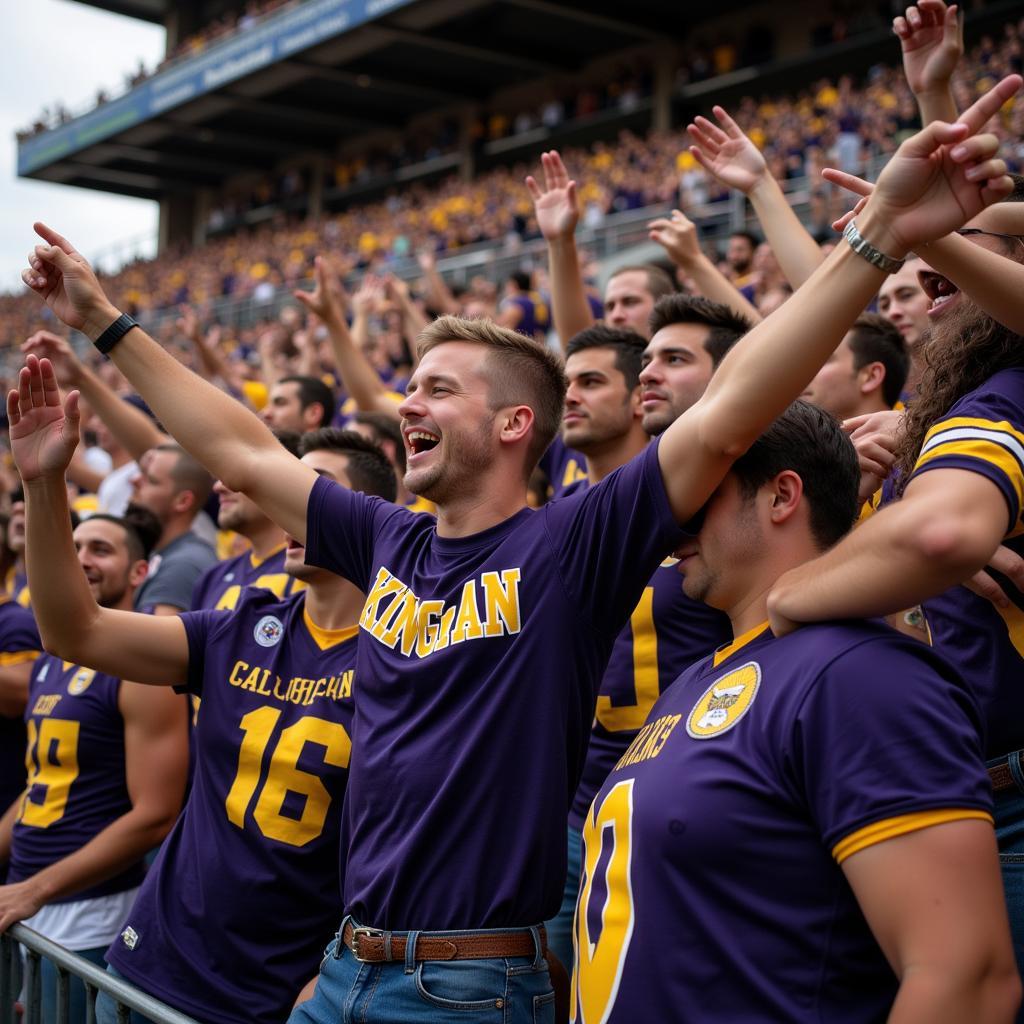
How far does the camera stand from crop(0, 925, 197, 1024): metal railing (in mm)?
2232

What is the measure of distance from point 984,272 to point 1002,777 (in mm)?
865

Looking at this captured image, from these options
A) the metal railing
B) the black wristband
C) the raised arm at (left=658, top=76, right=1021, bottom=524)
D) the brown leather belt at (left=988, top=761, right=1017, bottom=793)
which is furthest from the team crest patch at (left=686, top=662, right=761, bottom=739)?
the black wristband

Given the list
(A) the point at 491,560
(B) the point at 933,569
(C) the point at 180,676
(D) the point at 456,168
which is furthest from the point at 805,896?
(D) the point at 456,168

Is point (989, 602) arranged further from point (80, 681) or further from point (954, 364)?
point (80, 681)

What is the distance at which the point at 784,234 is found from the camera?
11.3 ft

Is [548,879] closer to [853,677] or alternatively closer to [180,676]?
[853,677]

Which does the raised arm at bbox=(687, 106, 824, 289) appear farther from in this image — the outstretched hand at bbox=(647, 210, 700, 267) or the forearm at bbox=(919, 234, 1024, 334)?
the forearm at bbox=(919, 234, 1024, 334)

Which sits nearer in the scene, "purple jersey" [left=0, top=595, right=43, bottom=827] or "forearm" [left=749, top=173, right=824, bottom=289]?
"forearm" [left=749, top=173, right=824, bottom=289]

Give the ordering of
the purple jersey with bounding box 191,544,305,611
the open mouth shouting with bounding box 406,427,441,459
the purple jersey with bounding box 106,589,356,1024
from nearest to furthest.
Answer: the open mouth shouting with bounding box 406,427,441,459 < the purple jersey with bounding box 106,589,356,1024 < the purple jersey with bounding box 191,544,305,611

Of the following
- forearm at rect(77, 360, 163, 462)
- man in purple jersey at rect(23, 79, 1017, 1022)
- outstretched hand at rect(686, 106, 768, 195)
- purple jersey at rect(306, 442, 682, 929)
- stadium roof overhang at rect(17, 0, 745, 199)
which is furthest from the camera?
stadium roof overhang at rect(17, 0, 745, 199)

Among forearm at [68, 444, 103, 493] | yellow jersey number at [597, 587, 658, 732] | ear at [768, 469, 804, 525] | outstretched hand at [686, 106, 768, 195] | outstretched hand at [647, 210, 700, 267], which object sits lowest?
yellow jersey number at [597, 587, 658, 732]

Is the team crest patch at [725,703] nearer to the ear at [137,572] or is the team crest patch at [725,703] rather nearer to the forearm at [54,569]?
the forearm at [54,569]

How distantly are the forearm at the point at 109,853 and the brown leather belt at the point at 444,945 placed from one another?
1.59 m

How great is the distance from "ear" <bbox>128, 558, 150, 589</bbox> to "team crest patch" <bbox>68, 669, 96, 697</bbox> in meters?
0.55
